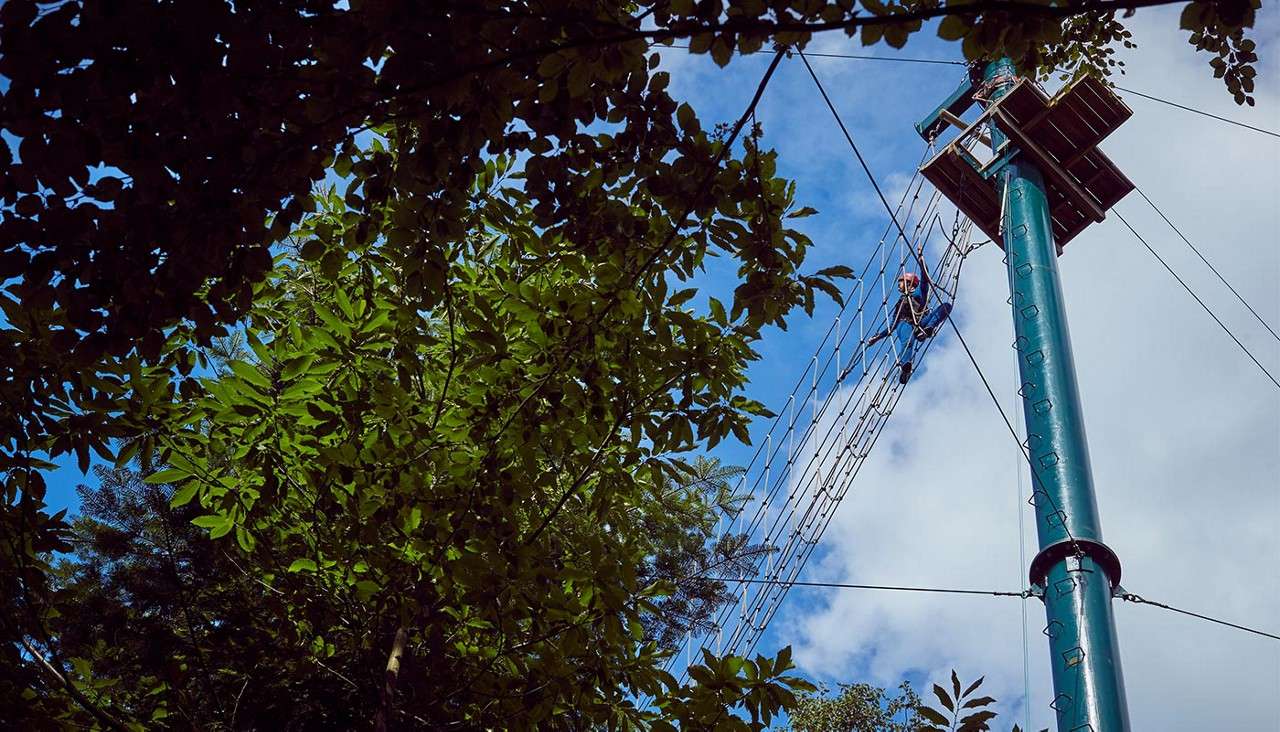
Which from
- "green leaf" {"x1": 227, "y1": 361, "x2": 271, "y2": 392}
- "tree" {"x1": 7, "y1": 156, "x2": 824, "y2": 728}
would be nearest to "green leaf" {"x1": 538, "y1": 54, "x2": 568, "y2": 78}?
"tree" {"x1": 7, "y1": 156, "x2": 824, "y2": 728}

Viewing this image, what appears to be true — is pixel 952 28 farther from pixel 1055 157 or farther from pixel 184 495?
pixel 1055 157

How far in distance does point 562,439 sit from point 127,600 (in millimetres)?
3017

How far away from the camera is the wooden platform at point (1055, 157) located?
8.29 m

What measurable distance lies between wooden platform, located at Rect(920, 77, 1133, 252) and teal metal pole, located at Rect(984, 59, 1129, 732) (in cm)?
92

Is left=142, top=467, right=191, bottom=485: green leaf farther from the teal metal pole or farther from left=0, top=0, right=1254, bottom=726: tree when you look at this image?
the teal metal pole

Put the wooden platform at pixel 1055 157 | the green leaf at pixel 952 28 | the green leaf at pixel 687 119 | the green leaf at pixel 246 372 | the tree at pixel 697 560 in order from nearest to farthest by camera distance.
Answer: the green leaf at pixel 952 28 < the green leaf at pixel 687 119 < the green leaf at pixel 246 372 < the tree at pixel 697 560 < the wooden platform at pixel 1055 157

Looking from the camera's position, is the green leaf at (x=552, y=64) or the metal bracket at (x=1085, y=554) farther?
the metal bracket at (x=1085, y=554)

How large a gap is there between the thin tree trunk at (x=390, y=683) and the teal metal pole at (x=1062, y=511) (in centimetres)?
370

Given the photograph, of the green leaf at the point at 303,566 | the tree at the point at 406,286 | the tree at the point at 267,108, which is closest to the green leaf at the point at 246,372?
the tree at the point at 406,286

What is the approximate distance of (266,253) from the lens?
2072 millimetres

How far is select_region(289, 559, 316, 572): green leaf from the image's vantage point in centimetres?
300

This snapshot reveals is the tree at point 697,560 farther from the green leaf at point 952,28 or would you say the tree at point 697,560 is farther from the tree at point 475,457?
the green leaf at point 952,28

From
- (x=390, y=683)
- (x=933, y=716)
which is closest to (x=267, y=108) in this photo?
(x=390, y=683)

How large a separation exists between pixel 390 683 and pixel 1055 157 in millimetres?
7744
